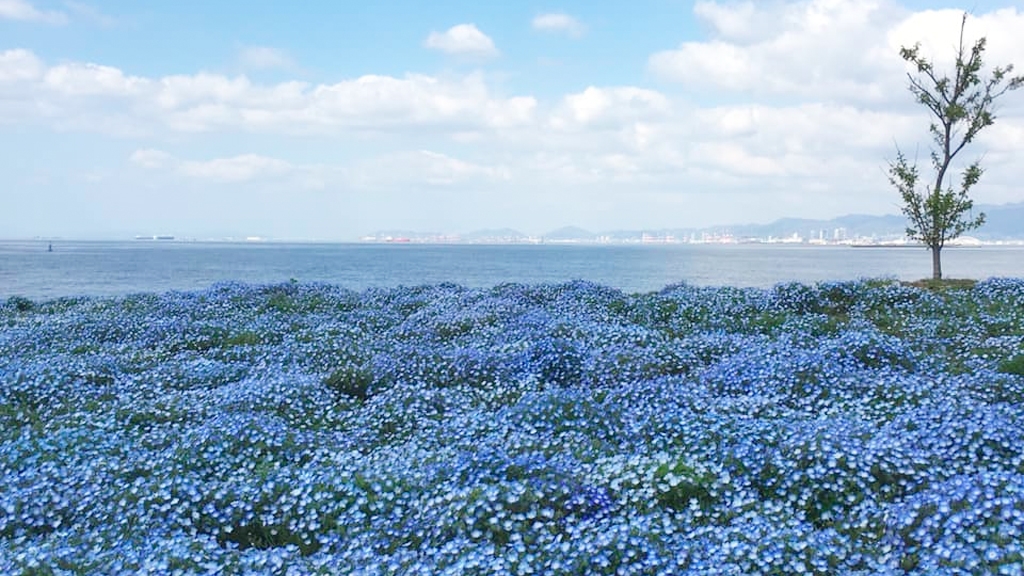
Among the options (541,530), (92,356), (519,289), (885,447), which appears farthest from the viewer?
(519,289)

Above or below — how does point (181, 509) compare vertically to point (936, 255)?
below

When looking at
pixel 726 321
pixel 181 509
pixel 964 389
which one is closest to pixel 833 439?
pixel 964 389

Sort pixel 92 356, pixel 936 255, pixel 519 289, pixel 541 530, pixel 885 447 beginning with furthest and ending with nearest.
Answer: pixel 936 255 → pixel 519 289 → pixel 92 356 → pixel 885 447 → pixel 541 530

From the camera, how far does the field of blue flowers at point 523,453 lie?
18.5 feet

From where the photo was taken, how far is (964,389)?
9.62 m

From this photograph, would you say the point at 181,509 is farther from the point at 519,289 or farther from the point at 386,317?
the point at 519,289

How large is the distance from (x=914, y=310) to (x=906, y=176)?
15.9 metres

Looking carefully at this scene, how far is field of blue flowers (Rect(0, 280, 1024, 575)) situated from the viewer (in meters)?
5.65

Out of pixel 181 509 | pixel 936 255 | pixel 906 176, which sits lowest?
pixel 181 509

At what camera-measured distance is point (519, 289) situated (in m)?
20.8

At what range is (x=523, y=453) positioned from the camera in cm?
756

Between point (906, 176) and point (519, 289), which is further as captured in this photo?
point (906, 176)

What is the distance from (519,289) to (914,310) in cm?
943

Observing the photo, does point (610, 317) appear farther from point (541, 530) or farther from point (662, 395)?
point (541, 530)
